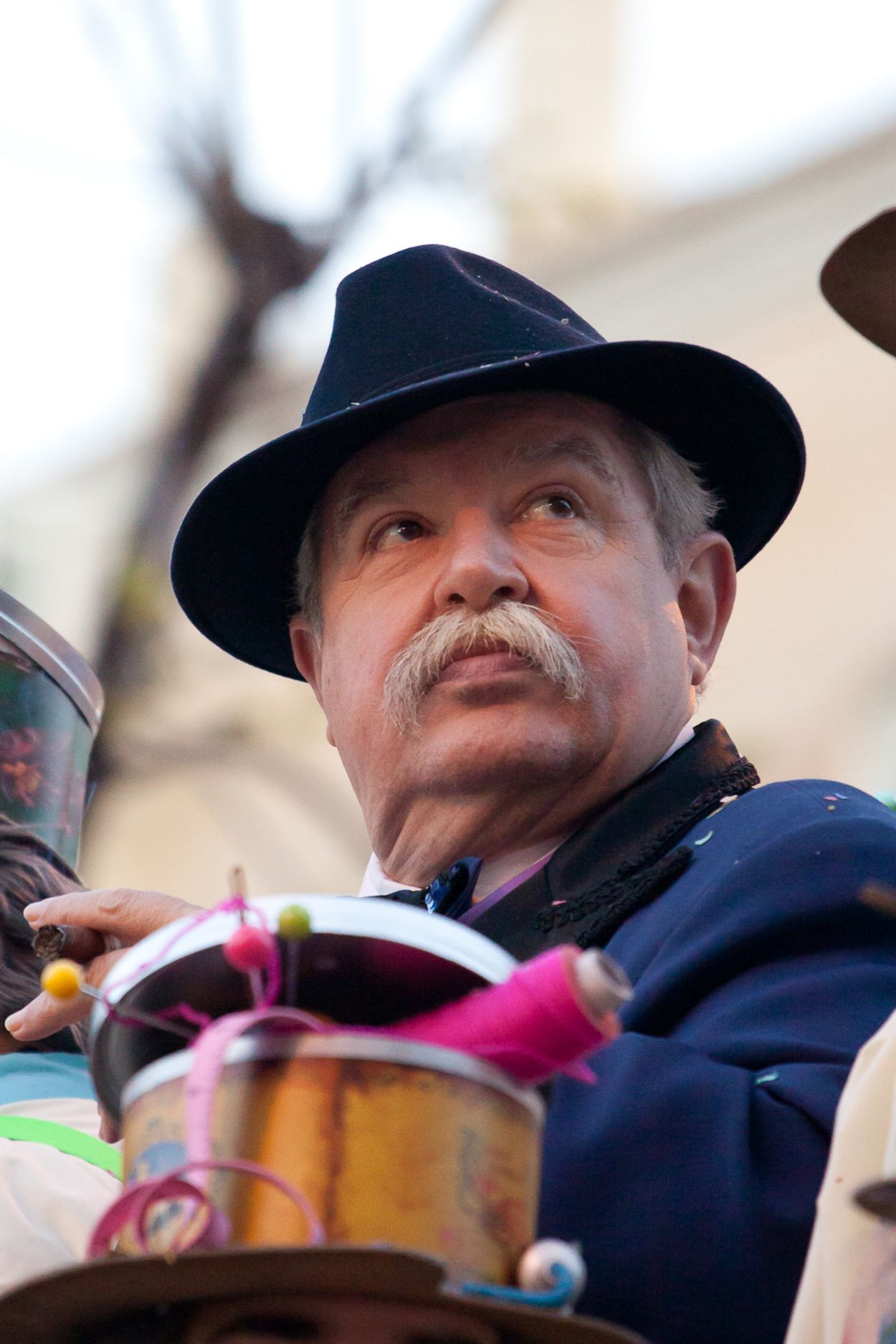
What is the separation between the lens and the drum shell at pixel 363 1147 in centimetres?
139

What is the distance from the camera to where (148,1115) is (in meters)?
1.49

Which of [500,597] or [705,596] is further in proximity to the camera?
[705,596]

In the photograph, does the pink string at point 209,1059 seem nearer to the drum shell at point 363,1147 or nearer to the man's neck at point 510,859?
the drum shell at point 363,1147

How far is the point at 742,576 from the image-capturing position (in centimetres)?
736

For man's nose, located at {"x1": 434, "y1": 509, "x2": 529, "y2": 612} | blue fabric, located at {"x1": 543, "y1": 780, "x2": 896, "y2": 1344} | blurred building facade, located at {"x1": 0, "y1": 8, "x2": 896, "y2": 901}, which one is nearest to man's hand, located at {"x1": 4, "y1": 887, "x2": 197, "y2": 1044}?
blue fabric, located at {"x1": 543, "y1": 780, "x2": 896, "y2": 1344}

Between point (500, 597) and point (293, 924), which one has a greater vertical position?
point (500, 597)

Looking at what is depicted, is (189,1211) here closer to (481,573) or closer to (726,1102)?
(726,1102)

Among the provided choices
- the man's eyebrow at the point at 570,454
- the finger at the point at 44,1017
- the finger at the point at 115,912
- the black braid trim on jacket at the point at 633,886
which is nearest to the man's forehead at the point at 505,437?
the man's eyebrow at the point at 570,454

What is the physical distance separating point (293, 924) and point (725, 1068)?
2.09 feet

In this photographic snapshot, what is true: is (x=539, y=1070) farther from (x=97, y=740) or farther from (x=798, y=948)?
(x=97, y=740)

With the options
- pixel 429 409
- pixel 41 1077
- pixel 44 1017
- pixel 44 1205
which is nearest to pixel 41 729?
pixel 41 1077

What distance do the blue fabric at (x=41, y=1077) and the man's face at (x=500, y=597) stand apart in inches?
21.7

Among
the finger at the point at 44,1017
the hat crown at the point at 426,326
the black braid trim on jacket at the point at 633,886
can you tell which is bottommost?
the finger at the point at 44,1017

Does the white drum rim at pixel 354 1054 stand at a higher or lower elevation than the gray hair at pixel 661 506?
lower
